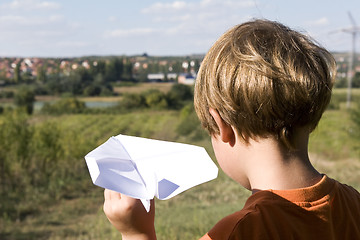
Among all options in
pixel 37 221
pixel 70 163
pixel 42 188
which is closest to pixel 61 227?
pixel 37 221

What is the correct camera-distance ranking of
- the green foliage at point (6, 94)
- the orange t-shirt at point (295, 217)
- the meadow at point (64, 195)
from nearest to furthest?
1. the orange t-shirt at point (295, 217)
2. the meadow at point (64, 195)
3. the green foliage at point (6, 94)

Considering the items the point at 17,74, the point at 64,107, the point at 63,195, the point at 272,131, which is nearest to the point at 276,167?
the point at 272,131

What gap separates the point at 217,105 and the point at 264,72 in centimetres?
12

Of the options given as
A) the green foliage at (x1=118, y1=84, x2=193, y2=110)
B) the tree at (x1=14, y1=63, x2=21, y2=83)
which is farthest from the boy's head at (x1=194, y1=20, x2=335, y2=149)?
the green foliage at (x1=118, y1=84, x2=193, y2=110)

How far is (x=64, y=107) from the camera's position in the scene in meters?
13.5

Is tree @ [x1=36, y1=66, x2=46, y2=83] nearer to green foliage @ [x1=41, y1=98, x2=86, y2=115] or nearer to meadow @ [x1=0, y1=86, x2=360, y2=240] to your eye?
green foliage @ [x1=41, y1=98, x2=86, y2=115]

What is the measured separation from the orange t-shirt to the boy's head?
0.11 m

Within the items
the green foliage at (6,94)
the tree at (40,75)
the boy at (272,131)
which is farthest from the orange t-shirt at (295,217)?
the green foliage at (6,94)

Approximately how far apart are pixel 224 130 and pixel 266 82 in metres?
0.13

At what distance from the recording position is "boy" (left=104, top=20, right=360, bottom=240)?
82 cm

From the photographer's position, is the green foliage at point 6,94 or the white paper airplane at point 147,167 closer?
the white paper airplane at point 147,167

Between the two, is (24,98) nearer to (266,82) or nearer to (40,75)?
(40,75)

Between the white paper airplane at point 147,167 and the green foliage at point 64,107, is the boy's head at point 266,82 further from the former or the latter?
the green foliage at point 64,107

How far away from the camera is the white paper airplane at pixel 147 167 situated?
81 centimetres
